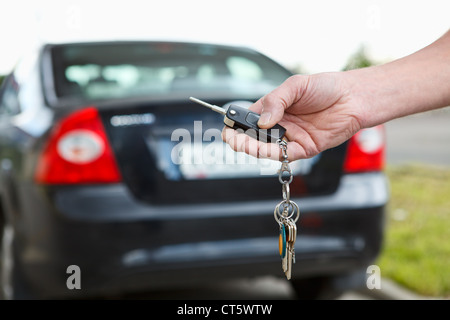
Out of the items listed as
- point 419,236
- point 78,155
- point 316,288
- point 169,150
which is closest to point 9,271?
point 78,155

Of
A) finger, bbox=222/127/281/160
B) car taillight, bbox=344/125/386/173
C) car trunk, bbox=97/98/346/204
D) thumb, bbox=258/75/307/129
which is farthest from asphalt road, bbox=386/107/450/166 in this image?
finger, bbox=222/127/281/160

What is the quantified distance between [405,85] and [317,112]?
0.77ft

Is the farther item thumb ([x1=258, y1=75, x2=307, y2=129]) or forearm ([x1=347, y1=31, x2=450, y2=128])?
forearm ([x1=347, y1=31, x2=450, y2=128])

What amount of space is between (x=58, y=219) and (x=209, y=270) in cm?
58

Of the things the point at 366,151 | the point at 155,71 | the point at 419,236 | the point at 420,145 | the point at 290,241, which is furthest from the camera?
the point at 420,145

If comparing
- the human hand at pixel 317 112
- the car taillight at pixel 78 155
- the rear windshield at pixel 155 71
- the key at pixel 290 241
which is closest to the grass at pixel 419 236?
the rear windshield at pixel 155 71

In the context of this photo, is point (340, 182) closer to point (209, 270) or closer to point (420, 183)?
point (209, 270)

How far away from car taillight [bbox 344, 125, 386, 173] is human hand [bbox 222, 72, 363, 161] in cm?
113

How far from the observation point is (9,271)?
2.72 metres

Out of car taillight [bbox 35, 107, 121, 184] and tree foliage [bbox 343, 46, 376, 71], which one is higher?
tree foliage [bbox 343, 46, 376, 71]

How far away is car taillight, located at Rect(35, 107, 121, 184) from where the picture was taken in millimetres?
2357

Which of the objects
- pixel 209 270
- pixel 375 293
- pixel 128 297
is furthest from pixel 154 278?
pixel 375 293

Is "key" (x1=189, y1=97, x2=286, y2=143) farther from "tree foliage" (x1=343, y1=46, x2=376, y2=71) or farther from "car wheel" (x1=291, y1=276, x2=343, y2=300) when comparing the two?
"car wheel" (x1=291, y1=276, x2=343, y2=300)

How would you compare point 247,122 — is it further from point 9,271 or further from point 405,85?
point 9,271
